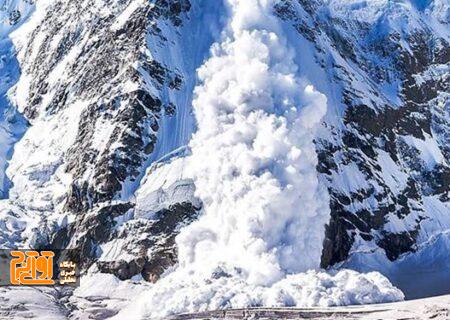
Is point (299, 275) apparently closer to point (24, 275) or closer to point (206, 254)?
point (206, 254)

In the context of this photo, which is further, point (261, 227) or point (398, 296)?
point (261, 227)

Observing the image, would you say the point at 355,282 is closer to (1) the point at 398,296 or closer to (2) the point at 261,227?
(1) the point at 398,296

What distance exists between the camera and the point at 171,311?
18050 centimetres

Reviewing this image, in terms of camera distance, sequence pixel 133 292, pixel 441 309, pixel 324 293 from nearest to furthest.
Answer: pixel 441 309, pixel 324 293, pixel 133 292

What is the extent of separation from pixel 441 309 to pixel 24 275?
7179 cm

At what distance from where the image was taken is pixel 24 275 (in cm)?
18562

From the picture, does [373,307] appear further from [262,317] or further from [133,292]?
[133,292]

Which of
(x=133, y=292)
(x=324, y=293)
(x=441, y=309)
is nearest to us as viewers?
(x=441, y=309)

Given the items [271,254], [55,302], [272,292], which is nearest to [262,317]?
[272,292]

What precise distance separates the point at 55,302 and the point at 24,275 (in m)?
10.8

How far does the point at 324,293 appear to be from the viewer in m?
182

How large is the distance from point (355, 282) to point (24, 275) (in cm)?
5798

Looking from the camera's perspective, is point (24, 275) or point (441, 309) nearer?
point (441, 309)

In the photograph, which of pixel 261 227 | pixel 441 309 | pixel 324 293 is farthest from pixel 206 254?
pixel 441 309
